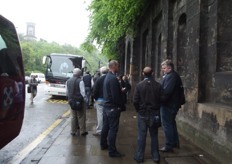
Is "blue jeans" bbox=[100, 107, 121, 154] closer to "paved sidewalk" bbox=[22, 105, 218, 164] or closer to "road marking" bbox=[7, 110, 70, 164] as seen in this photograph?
"paved sidewalk" bbox=[22, 105, 218, 164]

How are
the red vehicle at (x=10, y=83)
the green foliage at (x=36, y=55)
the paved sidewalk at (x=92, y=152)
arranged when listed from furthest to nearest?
the green foliage at (x=36, y=55)
the paved sidewalk at (x=92, y=152)
the red vehicle at (x=10, y=83)

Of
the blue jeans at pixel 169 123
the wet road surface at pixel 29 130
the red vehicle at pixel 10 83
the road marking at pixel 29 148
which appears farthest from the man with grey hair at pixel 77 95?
the red vehicle at pixel 10 83

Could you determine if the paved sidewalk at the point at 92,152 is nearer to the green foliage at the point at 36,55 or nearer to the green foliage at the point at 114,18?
the green foliage at the point at 114,18

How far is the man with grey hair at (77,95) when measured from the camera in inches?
358

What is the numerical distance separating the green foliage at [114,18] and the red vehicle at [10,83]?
921 centimetres

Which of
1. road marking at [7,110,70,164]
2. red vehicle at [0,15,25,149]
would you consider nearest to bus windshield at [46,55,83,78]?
road marking at [7,110,70,164]

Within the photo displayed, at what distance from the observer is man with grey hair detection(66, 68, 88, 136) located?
9.09m

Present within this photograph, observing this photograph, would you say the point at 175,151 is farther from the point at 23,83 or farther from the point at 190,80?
the point at 23,83

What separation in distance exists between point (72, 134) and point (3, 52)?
454 cm

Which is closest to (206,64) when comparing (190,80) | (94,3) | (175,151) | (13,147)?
(190,80)

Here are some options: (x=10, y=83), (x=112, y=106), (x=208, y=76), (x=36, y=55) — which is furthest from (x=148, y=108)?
(x=36, y=55)

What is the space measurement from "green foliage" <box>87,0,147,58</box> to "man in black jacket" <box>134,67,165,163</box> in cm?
857

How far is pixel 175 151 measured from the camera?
757 cm

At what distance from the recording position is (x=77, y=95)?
29.8 feet
